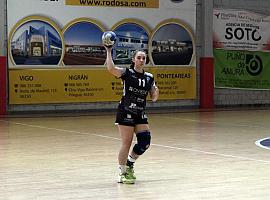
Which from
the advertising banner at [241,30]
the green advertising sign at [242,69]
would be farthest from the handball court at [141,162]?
the advertising banner at [241,30]

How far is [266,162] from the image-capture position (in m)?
11.1

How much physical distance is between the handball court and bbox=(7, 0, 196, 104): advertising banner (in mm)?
3461

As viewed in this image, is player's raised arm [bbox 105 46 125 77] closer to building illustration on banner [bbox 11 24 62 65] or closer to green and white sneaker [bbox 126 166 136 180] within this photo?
green and white sneaker [bbox 126 166 136 180]

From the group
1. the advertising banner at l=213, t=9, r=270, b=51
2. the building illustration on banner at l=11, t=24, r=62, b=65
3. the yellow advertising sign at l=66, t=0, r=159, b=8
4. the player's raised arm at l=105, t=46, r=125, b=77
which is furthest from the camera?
the advertising banner at l=213, t=9, r=270, b=51

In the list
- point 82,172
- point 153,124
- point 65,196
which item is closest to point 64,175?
point 82,172

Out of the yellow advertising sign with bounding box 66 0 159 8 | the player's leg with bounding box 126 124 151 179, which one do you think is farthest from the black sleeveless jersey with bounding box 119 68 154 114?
the yellow advertising sign with bounding box 66 0 159 8

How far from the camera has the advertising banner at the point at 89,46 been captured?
22.6 meters

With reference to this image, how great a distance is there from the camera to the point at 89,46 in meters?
23.6

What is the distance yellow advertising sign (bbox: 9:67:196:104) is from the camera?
22.5 m

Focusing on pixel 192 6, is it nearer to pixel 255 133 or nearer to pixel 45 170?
pixel 255 133

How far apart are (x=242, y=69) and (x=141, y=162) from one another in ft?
54.0

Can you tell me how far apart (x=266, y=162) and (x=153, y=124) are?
27.3 ft

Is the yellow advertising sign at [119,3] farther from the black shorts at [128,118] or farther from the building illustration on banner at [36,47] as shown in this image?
the black shorts at [128,118]

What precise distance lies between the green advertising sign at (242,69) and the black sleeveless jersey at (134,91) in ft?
57.8
